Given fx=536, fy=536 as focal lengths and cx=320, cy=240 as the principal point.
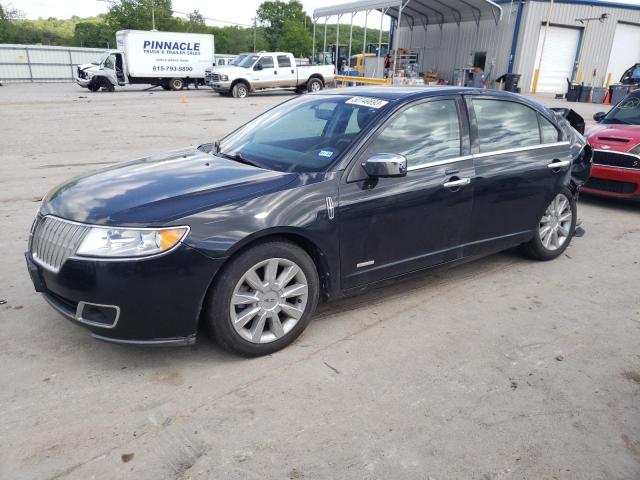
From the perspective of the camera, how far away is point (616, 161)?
7066 mm

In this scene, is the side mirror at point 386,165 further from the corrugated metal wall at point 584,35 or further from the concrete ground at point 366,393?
the corrugated metal wall at point 584,35

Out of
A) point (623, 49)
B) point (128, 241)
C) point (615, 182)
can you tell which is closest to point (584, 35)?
point (623, 49)

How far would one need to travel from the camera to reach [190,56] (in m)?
30.5

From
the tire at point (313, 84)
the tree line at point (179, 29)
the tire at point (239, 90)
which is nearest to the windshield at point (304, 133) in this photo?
the tire at point (239, 90)

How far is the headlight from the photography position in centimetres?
288

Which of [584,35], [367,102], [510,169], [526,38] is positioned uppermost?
[584,35]

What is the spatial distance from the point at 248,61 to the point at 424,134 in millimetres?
23504

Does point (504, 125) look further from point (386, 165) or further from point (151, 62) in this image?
point (151, 62)

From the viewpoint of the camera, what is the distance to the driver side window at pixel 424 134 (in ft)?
12.5

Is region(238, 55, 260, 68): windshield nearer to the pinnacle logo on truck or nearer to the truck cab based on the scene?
the pinnacle logo on truck

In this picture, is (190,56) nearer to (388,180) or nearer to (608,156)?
(608,156)

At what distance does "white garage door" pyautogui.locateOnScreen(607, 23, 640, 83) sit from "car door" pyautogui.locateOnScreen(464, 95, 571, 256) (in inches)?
1350

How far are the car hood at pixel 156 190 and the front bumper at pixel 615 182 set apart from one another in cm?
546

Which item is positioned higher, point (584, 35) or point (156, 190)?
point (584, 35)
